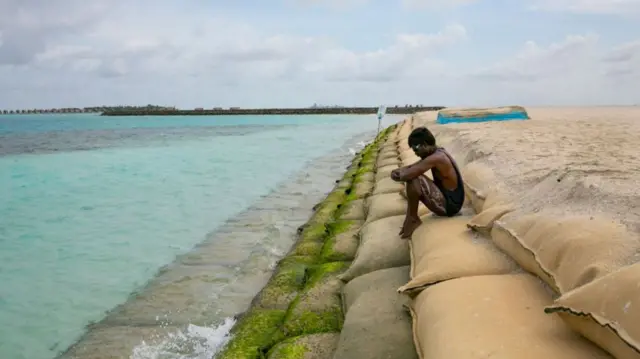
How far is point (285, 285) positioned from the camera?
409 centimetres

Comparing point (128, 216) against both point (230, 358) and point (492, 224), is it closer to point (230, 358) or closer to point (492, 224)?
point (230, 358)

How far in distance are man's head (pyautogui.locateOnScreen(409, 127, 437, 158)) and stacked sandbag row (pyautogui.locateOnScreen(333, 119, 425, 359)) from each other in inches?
22.4

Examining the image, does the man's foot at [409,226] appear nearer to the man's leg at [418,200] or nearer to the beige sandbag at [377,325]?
the man's leg at [418,200]

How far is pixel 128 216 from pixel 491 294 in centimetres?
764

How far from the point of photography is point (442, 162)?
391 centimetres

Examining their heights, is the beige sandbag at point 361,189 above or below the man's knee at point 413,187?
below

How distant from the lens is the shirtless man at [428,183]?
3.80 meters

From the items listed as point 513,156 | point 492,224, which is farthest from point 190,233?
point 492,224

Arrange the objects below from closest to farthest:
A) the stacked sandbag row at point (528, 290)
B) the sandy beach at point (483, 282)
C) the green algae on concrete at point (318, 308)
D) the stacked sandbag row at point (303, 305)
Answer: the stacked sandbag row at point (528, 290), the sandy beach at point (483, 282), the stacked sandbag row at point (303, 305), the green algae on concrete at point (318, 308)

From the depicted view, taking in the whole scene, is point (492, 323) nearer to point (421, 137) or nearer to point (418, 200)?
point (418, 200)

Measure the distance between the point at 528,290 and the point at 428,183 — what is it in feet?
5.16

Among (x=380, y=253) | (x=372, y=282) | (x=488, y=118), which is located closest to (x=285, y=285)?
(x=380, y=253)

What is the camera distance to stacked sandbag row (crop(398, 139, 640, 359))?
1.69 meters

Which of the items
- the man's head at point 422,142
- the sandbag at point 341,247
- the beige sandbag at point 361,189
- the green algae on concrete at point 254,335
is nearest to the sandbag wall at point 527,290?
the man's head at point 422,142
